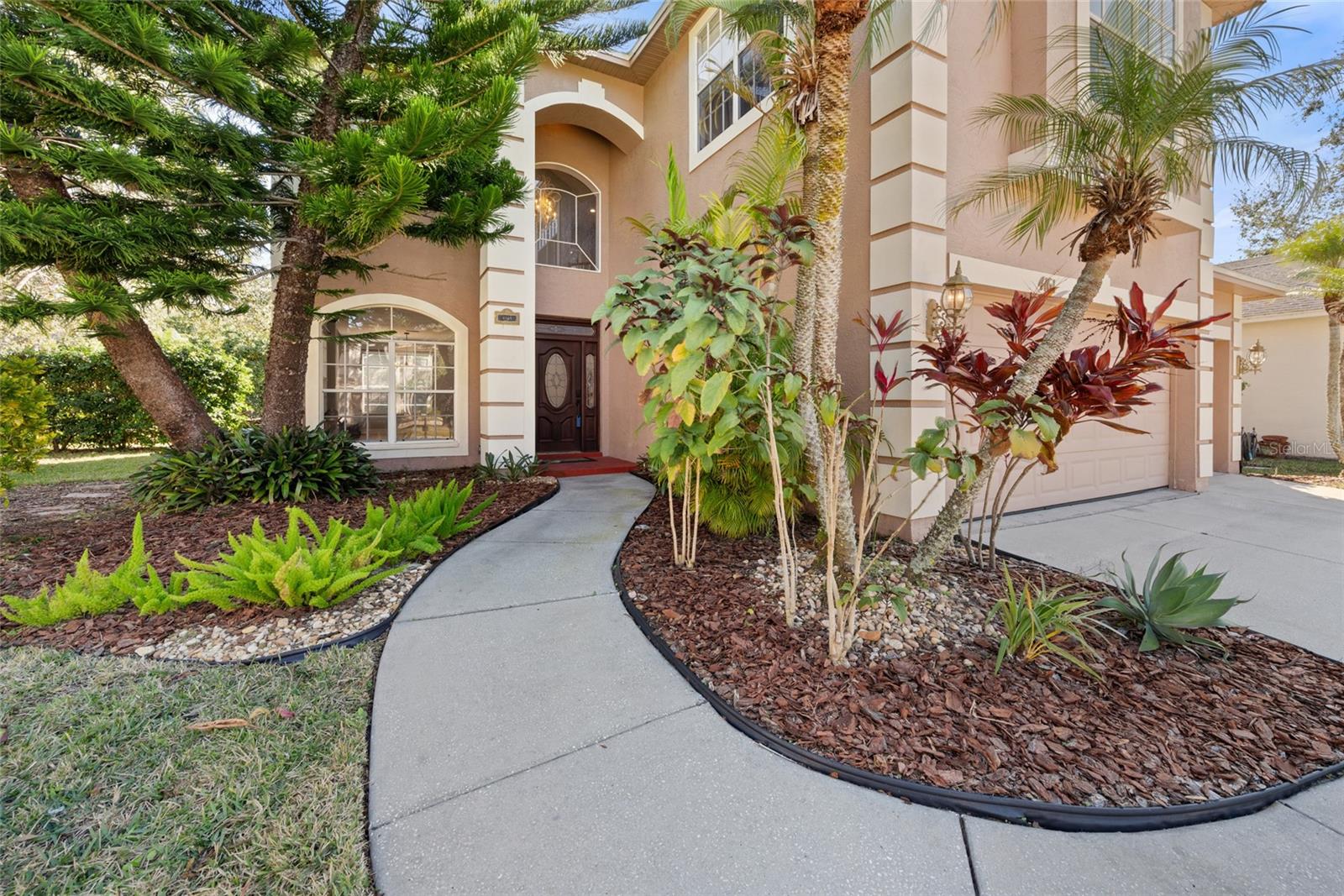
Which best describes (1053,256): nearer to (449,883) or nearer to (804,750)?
(804,750)

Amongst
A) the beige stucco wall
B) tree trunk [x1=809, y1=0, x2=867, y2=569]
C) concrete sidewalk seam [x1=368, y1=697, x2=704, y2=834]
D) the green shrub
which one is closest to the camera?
concrete sidewalk seam [x1=368, y1=697, x2=704, y2=834]

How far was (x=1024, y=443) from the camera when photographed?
257 centimetres

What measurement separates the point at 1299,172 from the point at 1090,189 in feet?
5.77

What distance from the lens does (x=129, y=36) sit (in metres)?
3.81

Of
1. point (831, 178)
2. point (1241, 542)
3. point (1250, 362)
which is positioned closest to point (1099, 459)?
point (1241, 542)

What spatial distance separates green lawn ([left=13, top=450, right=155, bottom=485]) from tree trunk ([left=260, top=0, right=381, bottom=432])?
10.9ft

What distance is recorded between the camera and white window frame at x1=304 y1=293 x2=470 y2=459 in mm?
7316

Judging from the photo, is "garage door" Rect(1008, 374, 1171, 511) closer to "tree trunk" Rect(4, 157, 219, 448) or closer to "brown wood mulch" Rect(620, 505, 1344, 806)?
"brown wood mulch" Rect(620, 505, 1344, 806)

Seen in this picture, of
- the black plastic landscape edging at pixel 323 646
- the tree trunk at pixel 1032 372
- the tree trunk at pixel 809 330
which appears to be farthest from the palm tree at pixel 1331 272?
the black plastic landscape edging at pixel 323 646

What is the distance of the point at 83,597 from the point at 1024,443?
198 inches

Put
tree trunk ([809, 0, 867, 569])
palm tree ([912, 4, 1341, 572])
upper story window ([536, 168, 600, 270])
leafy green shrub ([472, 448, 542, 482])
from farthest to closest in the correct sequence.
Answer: upper story window ([536, 168, 600, 270]), leafy green shrub ([472, 448, 542, 482]), palm tree ([912, 4, 1341, 572]), tree trunk ([809, 0, 867, 569])

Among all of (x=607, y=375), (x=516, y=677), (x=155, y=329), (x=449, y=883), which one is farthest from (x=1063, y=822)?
(x=155, y=329)

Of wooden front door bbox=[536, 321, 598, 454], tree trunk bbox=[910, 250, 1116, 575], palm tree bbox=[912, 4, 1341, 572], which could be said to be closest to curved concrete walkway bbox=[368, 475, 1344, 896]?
tree trunk bbox=[910, 250, 1116, 575]

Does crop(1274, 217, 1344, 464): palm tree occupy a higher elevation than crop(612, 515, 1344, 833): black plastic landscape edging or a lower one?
higher
